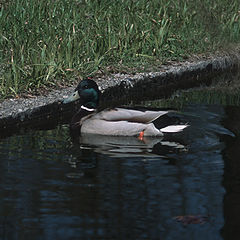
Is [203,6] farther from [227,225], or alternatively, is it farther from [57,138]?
[227,225]

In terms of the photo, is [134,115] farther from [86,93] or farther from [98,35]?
[98,35]

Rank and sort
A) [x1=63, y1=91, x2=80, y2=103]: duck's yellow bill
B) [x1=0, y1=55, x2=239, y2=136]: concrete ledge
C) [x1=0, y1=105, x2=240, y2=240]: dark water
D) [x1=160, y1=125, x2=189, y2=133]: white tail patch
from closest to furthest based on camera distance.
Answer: [x1=0, y1=105, x2=240, y2=240]: dark water < [x1=160, y1=125, x2=189, y2=133]: white tail patch < [x1=0, y1=55, x2=239, y2=136]: concrete ledge < [x1=63, y1=91, x2=80, y2=103]: duck's yellow bill

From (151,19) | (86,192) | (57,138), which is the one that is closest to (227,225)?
(86,192)

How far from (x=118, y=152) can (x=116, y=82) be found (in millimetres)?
2704

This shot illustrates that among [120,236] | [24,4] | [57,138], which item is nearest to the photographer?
[120,236]


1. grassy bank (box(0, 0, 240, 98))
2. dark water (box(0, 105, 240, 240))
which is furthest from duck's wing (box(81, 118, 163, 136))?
grassy bank (box(0, 0, 240, 98))

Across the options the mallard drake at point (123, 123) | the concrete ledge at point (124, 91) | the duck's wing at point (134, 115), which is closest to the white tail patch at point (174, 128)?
the mallard drake at point (123, 123)

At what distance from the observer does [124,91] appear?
10.2 metres

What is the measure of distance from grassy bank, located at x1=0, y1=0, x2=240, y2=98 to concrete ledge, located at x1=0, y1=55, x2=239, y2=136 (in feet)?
1.02

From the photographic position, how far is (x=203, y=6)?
12.9m

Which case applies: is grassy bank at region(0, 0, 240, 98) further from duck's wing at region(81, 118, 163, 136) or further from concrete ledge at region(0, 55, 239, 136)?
duck's wing at region(81, 118, 163, 136)

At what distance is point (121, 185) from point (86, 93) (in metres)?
2.86

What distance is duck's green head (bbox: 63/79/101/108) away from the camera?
29.1ft

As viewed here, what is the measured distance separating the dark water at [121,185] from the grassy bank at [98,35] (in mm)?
1421
